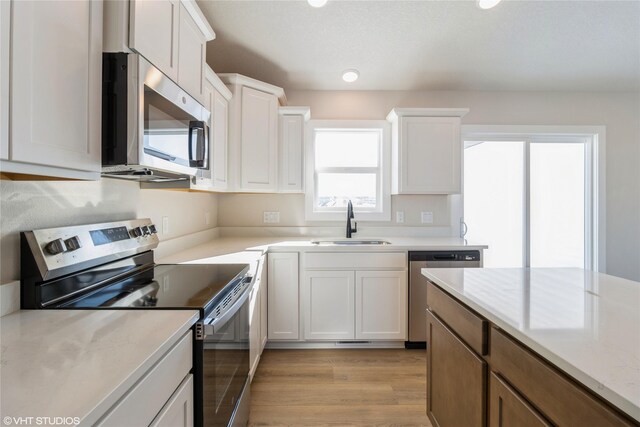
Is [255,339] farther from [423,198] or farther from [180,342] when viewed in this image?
[423,198]

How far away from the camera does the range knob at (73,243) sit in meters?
1.06

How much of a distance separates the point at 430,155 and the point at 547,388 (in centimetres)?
229

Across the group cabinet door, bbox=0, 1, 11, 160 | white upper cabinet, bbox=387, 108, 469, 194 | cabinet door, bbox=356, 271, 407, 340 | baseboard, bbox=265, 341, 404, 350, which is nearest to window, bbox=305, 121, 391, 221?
white upper cabinet, bbox=387, 108, 469, 194

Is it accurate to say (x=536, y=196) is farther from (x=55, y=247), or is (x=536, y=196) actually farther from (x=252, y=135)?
(x=55, y=247)

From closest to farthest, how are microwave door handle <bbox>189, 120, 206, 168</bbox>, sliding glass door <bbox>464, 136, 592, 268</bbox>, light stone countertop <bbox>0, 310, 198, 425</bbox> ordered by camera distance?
light stone countertop <bbox>0, 310, 198, 425</bbox>
microwave door handle <bbox>189, 120, 206, 168</bbox>
sliding glass door <bbox>464, 136, 592, 268</bbox>

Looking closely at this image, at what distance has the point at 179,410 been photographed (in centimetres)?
85

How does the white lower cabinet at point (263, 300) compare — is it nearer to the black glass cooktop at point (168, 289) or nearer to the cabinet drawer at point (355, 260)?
the cabinet drawer at point (355, 260)

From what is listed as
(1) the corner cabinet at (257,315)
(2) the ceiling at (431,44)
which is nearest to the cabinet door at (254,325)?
(1) the corner cabinet at (257,315)

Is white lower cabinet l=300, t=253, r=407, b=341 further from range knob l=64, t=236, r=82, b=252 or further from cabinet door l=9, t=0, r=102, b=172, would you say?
cabinet door l=9, t=0, r=102, b=172

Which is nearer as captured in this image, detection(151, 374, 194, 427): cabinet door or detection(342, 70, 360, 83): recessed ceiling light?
detection(151, 374, 194, 427): cabinet door

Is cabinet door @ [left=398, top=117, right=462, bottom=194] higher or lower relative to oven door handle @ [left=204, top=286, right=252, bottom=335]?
higher

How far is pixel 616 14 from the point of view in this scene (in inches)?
82.4

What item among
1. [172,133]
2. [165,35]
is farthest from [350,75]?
[172,133]

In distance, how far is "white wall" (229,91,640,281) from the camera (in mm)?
3055
